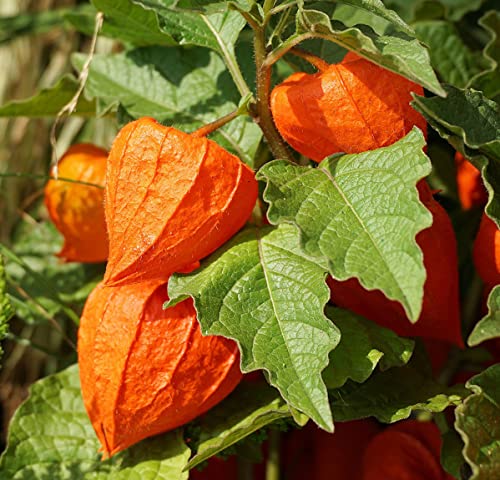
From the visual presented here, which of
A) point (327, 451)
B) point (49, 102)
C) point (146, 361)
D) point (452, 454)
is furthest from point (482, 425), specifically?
point (49, 102)

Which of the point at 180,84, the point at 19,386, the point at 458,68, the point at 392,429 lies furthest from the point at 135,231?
the point at 19,386

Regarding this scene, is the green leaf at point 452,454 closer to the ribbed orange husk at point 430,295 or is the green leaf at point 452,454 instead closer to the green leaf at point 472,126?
the ribbed orange husk at point 430,295

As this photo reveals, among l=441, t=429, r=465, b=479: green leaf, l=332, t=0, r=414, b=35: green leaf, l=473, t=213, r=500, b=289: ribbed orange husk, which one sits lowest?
l=441, t=429, r=465, b=479: green leaf

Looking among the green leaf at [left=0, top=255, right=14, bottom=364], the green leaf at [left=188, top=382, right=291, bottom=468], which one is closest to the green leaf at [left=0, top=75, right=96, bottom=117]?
the green leaf at [left=0, top=255, right=14, bottom=364]

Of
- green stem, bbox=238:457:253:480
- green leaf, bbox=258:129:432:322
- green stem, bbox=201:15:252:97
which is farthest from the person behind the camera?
green stem, bbox=238:457:253:480

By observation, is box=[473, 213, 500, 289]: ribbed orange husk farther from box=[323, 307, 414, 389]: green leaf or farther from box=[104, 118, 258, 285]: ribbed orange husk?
box=[104, 118, 258, 285]: ribbed orange husk

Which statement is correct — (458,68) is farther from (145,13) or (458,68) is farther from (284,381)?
(284,381)
